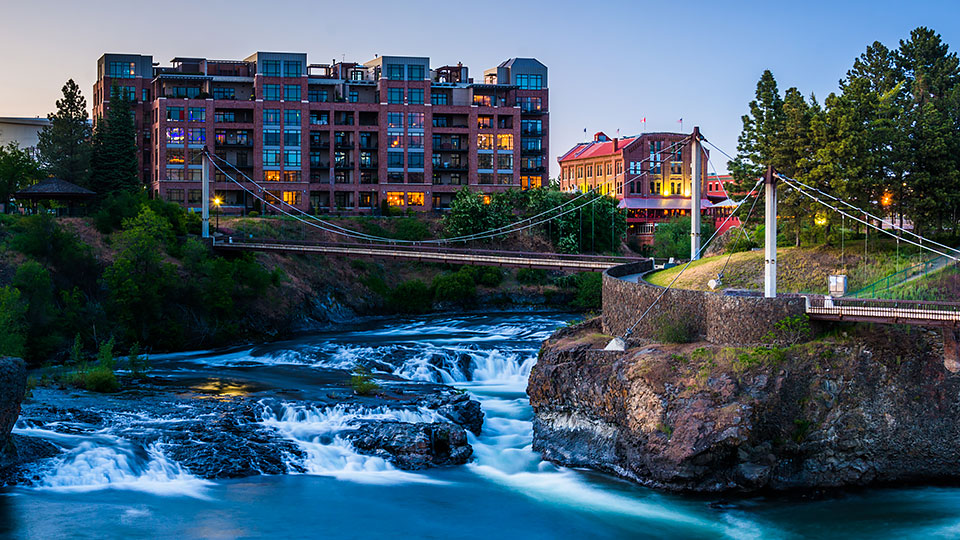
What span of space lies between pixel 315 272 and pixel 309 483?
52321mm

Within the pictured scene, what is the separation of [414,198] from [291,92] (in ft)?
59.5

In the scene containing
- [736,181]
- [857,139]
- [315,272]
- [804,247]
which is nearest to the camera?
[857,139]

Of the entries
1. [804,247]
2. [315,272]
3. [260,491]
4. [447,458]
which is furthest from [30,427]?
[315,272]

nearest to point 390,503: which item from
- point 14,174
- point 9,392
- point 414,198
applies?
point 9,392

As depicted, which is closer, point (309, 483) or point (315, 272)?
point (309, 483)

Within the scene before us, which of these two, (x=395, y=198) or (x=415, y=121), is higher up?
(x=415, y=121)

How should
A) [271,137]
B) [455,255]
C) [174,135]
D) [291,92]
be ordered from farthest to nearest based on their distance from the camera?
[291,92] → [271,137] → [174,135] → [455,255]

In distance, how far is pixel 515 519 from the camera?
3259cm

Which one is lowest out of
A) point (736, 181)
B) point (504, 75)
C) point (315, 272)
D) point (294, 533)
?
point (294, 533)

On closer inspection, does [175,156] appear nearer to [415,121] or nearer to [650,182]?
[415,121]

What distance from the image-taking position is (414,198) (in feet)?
389

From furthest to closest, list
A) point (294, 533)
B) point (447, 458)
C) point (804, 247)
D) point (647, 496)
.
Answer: point (804, 247) → point (447, 458) → point (647, 496) → point (294, 533)

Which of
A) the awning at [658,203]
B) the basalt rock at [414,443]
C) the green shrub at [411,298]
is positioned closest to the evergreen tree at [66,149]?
the green shrub at [411,298]

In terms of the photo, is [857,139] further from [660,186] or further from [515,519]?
[660,186]
